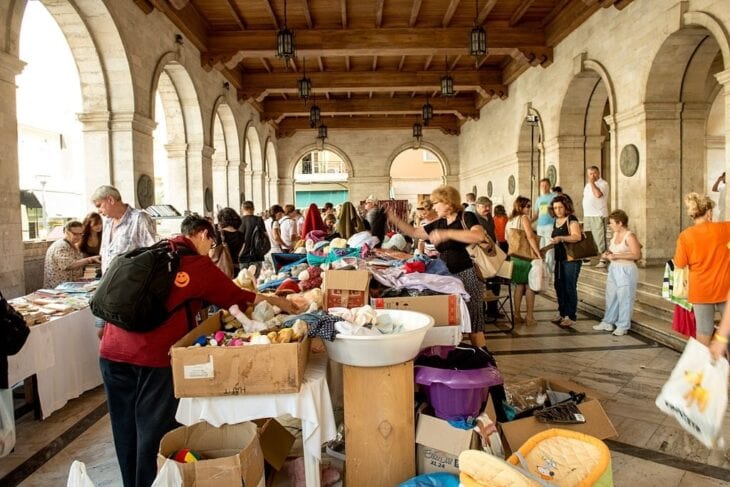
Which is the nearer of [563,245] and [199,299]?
[199,299]

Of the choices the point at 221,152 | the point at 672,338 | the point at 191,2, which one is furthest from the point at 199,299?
the point at 221,152

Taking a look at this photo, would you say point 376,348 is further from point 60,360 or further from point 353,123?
point 353,123

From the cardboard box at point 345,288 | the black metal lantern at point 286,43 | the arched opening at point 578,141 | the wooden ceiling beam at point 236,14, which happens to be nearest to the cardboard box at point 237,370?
the cardboard box at point 345,288

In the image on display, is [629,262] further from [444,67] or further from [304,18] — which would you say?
[444,67]

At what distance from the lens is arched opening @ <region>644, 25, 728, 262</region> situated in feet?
26.2

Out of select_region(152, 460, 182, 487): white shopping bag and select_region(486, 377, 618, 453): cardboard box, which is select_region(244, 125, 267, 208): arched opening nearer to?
select_region(486, 377, 618, 453): cardboard box

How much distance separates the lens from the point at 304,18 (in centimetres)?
1013

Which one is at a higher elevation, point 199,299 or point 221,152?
point 221,152

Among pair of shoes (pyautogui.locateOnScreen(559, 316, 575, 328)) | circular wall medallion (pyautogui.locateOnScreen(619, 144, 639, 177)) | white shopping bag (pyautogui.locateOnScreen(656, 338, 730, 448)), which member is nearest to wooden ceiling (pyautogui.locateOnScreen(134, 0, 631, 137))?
circular wall medallion (pyautogui.locateOnScreen(619, 144, 639, 177))

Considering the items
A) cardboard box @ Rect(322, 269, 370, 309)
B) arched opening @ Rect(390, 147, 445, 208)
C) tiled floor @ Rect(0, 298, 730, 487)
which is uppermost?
arched opening @ Rect(390, 147, 445, 208)

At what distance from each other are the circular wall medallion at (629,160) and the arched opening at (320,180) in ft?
79.0

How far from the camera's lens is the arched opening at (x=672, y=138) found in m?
7.98

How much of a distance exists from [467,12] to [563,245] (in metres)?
6.00

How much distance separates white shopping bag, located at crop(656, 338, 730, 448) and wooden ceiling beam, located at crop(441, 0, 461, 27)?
28.3ft
